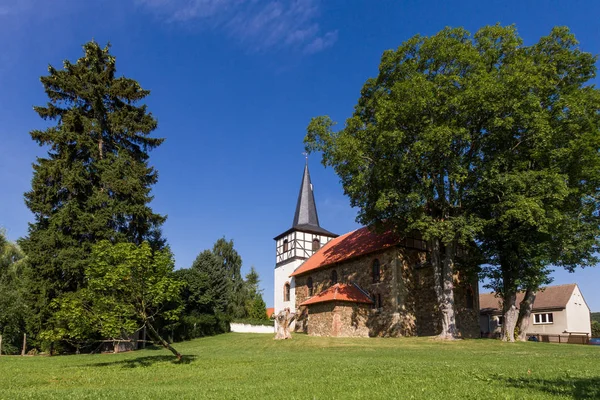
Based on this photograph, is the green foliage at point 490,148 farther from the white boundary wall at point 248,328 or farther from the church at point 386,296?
the white boundary wall at point 248,328

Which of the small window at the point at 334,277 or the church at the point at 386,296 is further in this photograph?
the small window at the point at 334,277

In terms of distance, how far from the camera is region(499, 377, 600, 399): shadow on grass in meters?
6.48

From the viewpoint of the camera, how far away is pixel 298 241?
4297 centimetres

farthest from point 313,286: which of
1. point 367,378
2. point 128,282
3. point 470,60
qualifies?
point 367,378

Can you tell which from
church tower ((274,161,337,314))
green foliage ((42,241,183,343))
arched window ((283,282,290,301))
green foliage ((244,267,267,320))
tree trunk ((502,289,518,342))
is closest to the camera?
green foliage ((42,241,183,343))

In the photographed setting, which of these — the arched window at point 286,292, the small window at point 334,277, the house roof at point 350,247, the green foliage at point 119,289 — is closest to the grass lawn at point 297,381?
the green foliage at point 119,289

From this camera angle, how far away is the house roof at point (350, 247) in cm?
2930

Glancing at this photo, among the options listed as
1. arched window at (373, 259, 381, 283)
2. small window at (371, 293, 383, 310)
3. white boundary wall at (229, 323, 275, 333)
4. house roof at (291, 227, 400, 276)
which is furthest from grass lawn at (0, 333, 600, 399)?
white boundary wall at (229, 323, 275, 333)

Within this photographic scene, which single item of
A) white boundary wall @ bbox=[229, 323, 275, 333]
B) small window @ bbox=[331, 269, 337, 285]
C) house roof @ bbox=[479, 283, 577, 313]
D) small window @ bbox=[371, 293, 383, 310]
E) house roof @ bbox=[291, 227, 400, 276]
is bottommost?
white boundary wall @ bbox=[229, 323, 275, 333]

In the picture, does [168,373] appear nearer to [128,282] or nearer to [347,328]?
[128,282]

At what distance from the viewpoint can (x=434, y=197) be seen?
21.9 metres

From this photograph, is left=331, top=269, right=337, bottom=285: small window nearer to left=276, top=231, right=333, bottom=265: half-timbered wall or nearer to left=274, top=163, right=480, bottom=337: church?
left=274, top=163, right=480, bottom=337: church

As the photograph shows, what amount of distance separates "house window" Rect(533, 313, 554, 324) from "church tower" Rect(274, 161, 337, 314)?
23.4m

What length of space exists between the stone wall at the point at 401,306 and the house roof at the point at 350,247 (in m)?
0.72
